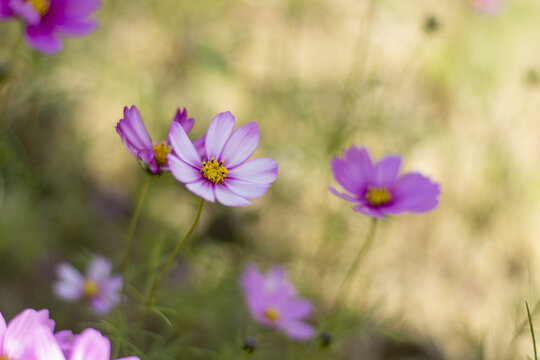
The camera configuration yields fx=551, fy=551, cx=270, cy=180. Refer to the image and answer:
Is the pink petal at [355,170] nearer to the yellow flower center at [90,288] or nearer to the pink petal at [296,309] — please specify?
the pink petal at [296,309]

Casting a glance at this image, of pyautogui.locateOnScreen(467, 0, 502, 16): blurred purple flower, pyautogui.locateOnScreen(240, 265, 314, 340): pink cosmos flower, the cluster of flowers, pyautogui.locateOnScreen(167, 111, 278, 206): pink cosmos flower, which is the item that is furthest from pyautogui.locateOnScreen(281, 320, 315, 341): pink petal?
pyautogui.locateOnScreen(467, 0, 502, 16): blurred purple flower

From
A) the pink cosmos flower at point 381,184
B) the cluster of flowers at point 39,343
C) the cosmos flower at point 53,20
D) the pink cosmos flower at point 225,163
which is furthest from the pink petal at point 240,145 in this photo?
the cosmos flower at point 53,20

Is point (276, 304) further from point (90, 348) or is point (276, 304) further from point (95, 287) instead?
point (90, 348)

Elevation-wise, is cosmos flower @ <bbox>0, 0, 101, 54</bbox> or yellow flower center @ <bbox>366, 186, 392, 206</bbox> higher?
cosmos flower @ <bbox>0, 0, 101, 54</bbox>

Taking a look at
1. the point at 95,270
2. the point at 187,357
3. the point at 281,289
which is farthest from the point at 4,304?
the point at 281,289

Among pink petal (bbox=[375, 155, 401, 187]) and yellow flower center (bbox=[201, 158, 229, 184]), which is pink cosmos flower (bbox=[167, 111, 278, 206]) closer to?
yellow flower center (bbox=[201, 158, 229, 184])

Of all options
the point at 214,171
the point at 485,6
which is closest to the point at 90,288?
the point at 214,171

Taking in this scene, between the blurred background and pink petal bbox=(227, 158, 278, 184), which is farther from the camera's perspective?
the blurred background
